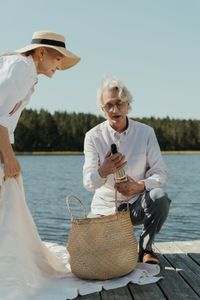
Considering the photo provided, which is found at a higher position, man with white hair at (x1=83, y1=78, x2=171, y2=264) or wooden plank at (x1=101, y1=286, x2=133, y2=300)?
man with white hair at (x1=83, y1=78, x2=171, y2=264)

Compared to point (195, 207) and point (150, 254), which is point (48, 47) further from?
point (195, 207)

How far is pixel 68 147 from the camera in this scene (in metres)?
67.6

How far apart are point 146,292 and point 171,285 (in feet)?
0.69

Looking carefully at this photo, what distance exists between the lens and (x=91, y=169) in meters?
3.80

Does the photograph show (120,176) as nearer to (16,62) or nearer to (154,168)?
(154,168)

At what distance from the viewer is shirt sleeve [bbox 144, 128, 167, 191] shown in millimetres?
3799

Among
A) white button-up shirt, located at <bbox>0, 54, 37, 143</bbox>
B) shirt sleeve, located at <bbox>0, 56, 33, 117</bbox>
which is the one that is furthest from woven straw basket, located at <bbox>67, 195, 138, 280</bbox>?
shirt sleeve, located at <bbox>0, 56, 33, 117</bbox>

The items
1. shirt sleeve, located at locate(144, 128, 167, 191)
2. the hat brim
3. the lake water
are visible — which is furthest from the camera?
the lake water

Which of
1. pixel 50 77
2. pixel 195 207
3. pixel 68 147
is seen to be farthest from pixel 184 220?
pixel 68 147

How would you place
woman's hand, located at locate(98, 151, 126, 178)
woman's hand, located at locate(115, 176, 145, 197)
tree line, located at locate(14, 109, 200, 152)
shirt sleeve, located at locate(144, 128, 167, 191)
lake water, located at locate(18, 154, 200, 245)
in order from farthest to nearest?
tree line, located at locate(14, 109, 200, 152) < lake water, located at locate(18, 154, 200, 245) < shirt sleeve, located at locate(144, 128, 167, 191) < woman's hand, located at locate(115, 176, 145, 197) < woman's hand, located at locate(98, 151, 126, 178)

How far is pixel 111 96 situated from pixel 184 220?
296 inches

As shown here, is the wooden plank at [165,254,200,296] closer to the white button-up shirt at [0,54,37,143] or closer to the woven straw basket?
the woven straw basket

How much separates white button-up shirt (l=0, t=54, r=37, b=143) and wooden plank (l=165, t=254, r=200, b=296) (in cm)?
139

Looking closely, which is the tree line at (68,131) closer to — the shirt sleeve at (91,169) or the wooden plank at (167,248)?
the wooden plank at (167,248)
